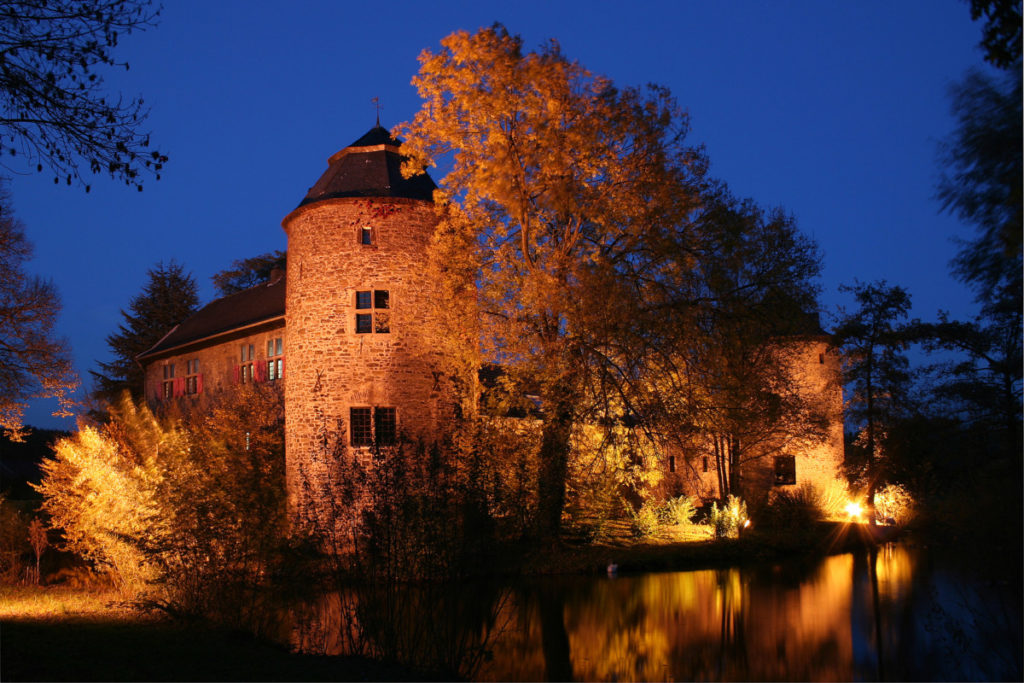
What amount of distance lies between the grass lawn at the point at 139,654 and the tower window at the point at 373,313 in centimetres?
913

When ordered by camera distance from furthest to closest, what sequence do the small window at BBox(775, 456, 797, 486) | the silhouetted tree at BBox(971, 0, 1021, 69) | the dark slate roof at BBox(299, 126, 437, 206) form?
the small window at BBox(775, 456, 797, 486)
the dark slate roof at BBox(299, 126, 437, 206)
the silhouetted tree at BBox(971, 0, 1021, 69)

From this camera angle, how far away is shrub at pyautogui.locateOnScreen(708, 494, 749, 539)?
917 inches

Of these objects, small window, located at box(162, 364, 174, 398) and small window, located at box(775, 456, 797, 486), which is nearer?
small window, located at box(775, 456, 797, 486)

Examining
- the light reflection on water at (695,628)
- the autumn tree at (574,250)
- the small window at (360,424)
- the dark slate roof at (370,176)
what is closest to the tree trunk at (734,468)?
the light reflection on water at (695,628)

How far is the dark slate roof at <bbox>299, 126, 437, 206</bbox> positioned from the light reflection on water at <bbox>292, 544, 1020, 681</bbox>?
30.1 feet

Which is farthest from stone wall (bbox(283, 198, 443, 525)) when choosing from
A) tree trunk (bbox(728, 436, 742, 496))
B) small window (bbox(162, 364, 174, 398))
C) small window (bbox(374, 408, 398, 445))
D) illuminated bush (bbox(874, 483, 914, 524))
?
illuminated bush (bbox(874, 483, 914, 524))

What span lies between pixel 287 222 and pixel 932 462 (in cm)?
1487

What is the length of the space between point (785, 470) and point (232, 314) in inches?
789

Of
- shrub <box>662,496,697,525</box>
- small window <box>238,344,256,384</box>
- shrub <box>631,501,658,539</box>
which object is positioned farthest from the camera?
small window <box>238,344,256,384</box>

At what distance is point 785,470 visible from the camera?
1132 inches

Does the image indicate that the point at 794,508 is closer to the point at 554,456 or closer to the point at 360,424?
the point at 554,456

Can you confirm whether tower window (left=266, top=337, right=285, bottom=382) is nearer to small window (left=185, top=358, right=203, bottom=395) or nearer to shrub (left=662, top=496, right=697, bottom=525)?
small window (left=185, top=358, right=203, bottom=395)

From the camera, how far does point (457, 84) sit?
56.9 ft

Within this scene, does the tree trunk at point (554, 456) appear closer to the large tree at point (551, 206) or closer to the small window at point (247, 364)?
the large tree at point (551, 206)
